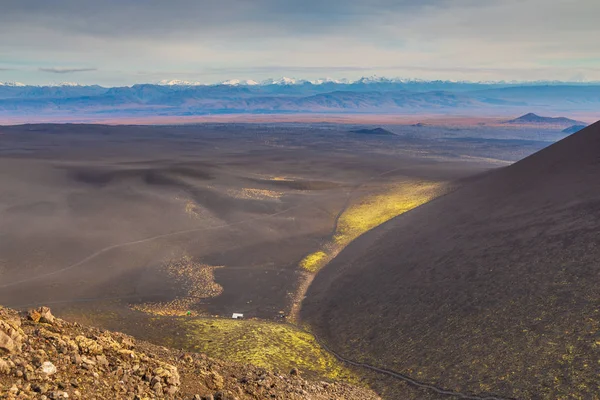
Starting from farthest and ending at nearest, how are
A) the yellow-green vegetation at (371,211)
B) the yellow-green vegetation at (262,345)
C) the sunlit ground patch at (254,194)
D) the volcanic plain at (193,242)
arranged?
the sunlit ground patch at (254,194)
the yellow-green vegetation at (371,211)
the volcanic plain at (193,242)
the yellow-green vegetation at (262,345)

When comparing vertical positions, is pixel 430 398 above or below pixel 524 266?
below

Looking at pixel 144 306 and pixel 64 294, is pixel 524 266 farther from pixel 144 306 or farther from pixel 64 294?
pixel 64 294

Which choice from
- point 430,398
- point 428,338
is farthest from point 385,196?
point 430,398

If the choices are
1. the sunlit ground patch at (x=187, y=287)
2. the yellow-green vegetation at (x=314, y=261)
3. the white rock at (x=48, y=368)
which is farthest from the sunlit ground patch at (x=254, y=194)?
the white rock at (x=48, y=368)

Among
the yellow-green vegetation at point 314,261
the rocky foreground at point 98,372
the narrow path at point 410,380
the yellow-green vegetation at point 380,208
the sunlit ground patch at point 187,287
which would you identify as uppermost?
the rocky foreground at point 98,372

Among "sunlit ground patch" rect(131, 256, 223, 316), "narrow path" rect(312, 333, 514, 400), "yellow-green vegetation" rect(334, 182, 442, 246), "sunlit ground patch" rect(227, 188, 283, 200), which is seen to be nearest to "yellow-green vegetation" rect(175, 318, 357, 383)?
"narrow path" rect(312, 333, 514, 400)

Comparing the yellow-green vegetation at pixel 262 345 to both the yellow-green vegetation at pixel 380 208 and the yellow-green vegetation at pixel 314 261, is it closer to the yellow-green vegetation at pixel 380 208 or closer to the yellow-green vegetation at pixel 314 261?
the yellow-green vegetation at pixel 314 261
